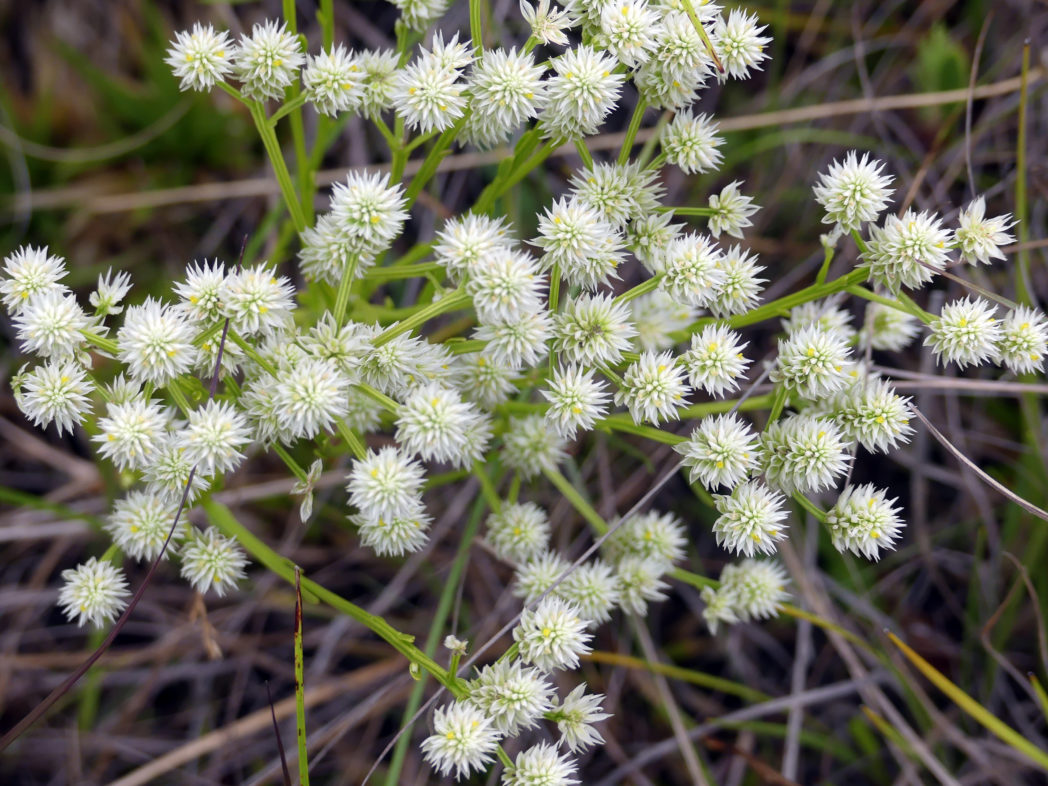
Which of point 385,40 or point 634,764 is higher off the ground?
point 385,40

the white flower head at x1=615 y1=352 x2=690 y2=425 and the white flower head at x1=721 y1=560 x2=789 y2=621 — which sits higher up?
the white flower head at x1=615 y1=352 x2=690 y2=425

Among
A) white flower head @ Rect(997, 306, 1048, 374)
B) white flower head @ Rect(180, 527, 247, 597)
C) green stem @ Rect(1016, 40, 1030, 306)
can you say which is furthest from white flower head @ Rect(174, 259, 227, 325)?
green stem @ Rect(1016, 40, 1030, 306)

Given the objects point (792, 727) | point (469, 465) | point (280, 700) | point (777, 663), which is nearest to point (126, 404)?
point (469, 465)

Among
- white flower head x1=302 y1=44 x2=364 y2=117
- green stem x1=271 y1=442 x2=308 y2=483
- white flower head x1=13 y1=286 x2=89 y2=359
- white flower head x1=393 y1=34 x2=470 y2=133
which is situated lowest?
green stem x1=271 y1=442 x2=308 y2=483

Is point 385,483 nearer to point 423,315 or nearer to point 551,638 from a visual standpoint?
point 423,315

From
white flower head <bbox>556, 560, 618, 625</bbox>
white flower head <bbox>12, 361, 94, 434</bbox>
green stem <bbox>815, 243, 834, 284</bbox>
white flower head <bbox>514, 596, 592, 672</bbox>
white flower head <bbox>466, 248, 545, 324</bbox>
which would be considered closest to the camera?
white flower head <bbox>466, 248, 545, 324</bbox>

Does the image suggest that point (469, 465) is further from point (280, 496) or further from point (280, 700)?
point (280, 700)

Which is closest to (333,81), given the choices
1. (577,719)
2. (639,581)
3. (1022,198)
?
(639,581)

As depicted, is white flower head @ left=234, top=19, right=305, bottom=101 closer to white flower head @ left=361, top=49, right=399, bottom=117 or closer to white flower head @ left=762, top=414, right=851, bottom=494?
white flower head @ left=361, top=49, right=399, bottom=117
